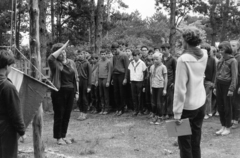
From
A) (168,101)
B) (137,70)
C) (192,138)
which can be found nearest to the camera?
(192,138)

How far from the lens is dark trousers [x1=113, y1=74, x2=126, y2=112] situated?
1003cm

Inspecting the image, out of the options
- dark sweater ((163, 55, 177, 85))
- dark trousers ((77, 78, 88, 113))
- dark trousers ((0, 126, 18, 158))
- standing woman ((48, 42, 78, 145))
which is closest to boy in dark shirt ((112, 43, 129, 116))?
dark trousers ((77, 78, 88, 113))

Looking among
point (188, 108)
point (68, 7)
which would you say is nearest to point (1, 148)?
point (188, 108)

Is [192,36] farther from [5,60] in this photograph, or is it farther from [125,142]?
[125,142]

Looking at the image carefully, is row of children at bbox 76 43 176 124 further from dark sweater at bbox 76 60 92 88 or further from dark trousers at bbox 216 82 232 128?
dark trousers at bbox 216 82 232 128

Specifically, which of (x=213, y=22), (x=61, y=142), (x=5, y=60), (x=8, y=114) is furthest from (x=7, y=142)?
(x=213, y=22)

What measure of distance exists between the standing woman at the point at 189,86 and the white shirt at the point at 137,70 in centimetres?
534

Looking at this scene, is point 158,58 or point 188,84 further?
point 158,58

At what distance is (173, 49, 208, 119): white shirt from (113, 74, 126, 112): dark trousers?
6.04 m

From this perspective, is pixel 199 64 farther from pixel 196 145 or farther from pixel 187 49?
pixel 196 145

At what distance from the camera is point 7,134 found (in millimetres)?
3609

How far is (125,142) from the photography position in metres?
6.88

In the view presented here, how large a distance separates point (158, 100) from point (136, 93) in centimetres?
129

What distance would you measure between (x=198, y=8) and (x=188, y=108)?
83.1ft
